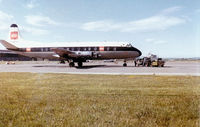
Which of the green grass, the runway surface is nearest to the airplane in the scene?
the runway surface

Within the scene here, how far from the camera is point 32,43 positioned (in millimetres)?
38312

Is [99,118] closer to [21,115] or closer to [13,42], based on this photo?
[21,115]

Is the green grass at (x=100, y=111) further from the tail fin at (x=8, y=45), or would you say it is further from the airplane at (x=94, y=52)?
the tail fin at (x=8, y=45)

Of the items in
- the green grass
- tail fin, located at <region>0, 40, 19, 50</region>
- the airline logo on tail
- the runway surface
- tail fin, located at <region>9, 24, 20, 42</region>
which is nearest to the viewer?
the green grass

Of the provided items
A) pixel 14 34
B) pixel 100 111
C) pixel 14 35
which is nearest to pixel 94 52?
pixel 14 35

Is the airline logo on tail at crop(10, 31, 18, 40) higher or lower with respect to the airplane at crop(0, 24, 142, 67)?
higher

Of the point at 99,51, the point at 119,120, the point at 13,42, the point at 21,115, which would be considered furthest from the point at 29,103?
the point at 13,42

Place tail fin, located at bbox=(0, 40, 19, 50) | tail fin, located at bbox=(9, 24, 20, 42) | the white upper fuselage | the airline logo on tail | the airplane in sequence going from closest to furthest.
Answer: the airplane → the white upper fuselage → tail fin, located at bbox=(0, 40, 19, 50) → tail fin, located at bbox=(9, 24, 20, 42) → the airline logo on tail

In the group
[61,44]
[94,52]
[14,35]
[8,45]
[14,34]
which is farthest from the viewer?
[14,34]

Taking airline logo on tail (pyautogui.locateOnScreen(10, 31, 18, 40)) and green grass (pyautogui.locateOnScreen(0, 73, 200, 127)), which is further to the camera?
airline logo on tail (pyautogui.locateOnScreen(10, 31, 18, 40))

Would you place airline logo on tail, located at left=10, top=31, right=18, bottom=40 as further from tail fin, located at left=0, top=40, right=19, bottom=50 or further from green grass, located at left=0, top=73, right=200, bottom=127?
green grass, located at left=0, top=73, right=200, bottom=127

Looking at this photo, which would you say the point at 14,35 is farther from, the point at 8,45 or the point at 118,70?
the point at 118,70

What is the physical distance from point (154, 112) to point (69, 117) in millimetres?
2661

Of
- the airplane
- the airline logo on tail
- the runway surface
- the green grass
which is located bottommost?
the green grass
